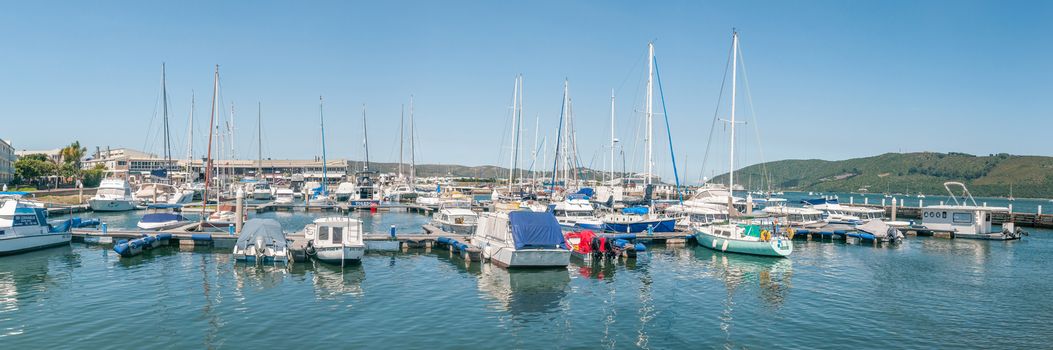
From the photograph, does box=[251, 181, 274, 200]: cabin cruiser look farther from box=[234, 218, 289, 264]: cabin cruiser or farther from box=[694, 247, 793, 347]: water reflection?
box=[694, 247, 793, 347]: water reflection

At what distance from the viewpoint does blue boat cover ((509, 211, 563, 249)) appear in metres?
35.7

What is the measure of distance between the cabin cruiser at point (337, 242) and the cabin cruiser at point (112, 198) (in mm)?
58240

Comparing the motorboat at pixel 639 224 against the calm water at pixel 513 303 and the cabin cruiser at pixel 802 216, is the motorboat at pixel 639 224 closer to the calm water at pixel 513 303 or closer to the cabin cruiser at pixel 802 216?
the calm water at pixel 513 303

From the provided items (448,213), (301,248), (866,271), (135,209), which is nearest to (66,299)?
(301,248)

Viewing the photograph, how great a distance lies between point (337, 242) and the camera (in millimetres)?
37031

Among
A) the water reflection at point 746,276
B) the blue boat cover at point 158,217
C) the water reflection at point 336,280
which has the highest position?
the blue boat cover at point 158,217

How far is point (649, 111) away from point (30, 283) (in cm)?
4758

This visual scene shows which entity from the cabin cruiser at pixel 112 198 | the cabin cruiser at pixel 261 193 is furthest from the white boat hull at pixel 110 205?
the cabin cruiser at pixel 261 193

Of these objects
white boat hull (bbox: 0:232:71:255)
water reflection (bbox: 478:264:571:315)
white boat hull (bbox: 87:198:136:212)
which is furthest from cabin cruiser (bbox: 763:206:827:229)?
white boat hull (bbox: 87:198:136:212)

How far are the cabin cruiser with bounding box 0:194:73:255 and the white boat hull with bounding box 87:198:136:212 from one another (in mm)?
39978

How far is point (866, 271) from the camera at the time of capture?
38.4m

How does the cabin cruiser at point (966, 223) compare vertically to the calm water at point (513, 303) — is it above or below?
above

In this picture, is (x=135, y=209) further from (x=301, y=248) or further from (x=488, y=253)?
(x=488, y=253)

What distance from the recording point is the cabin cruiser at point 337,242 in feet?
118
